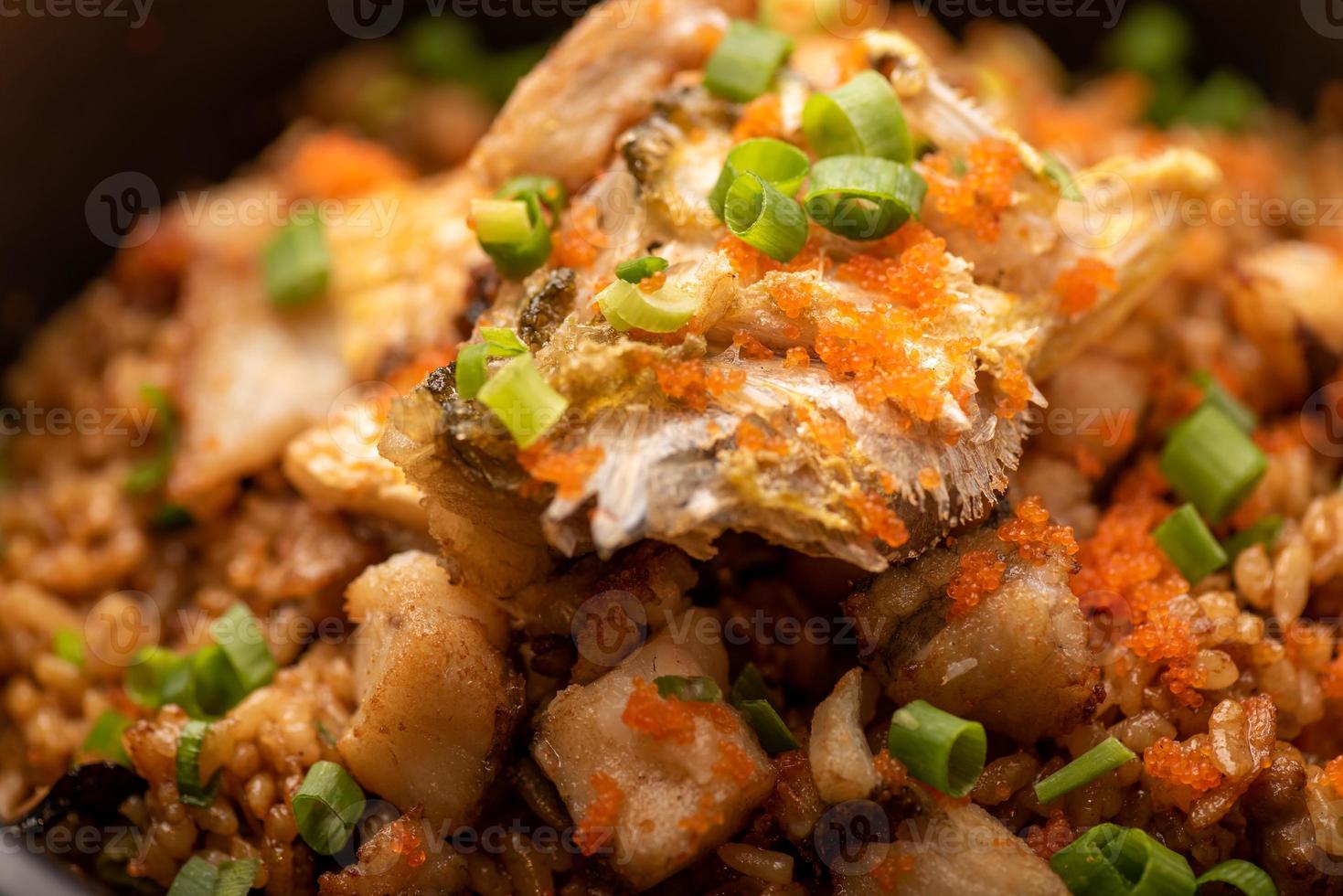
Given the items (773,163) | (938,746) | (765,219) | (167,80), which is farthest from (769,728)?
(167,80)

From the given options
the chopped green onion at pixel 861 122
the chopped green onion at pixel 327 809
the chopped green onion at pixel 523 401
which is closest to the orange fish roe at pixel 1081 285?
the chopped green onion at pixel 861 122

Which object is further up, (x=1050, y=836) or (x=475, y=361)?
(x=475, y=361)

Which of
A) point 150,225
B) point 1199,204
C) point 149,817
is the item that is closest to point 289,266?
point 150,225

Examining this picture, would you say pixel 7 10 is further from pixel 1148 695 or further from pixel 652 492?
pixel 1148 695

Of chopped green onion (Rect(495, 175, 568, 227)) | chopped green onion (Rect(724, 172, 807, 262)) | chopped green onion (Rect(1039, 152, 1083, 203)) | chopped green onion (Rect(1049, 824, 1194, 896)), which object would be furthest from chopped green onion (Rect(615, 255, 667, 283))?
chopped green onion (Rect(1049, 824, 1194, 896))

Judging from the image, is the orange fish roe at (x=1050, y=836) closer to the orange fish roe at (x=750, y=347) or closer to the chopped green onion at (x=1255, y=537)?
the chopped green onion at (x=1255, y=537)

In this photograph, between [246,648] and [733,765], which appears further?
[246,648]

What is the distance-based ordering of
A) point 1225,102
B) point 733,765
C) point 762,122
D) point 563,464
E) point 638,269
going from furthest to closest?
point 1225,102
point 762,122
point 638,269
point 733,765
point 563,464

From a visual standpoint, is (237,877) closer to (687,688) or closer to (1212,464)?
(687,688)
